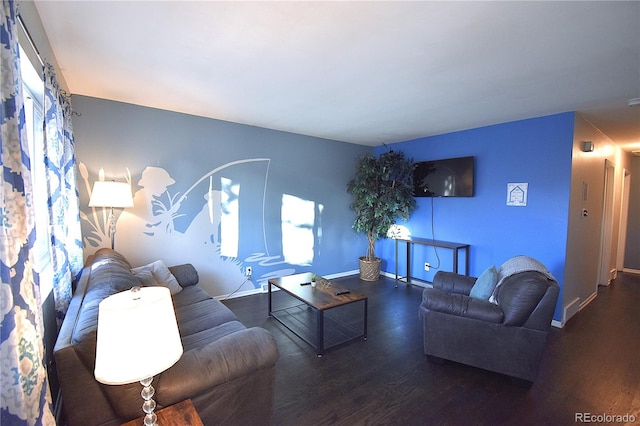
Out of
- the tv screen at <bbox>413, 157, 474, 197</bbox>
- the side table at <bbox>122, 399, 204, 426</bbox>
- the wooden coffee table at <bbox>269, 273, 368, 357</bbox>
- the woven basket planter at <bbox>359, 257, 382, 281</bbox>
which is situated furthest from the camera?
the woven basket planter at <bbox>359, 257, 382, 281</bbox>

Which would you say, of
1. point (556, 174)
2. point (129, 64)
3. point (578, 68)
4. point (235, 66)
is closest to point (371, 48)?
point (235, 66)

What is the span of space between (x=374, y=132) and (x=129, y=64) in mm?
3136

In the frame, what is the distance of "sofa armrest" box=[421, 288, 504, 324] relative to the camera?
221 cm

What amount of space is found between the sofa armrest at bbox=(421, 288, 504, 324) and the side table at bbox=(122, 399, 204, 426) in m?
1.90

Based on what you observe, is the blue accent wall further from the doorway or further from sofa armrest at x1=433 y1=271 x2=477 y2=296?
the doorway

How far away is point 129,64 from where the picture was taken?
223 cm

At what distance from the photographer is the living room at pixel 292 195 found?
3.21 m

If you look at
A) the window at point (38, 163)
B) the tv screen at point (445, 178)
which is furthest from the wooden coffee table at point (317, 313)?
the tv screen at point (445, 178)

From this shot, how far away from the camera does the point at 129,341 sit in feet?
3.16

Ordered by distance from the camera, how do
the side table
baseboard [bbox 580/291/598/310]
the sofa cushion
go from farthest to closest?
baseboard [bbox 580/291/598/310]
the sofa cushion
the side table

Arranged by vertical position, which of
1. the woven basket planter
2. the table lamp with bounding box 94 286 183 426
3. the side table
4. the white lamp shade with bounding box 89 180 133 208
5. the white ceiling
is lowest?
the woven basket planter

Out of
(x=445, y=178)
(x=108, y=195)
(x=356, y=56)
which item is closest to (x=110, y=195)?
(x=108, y=195)

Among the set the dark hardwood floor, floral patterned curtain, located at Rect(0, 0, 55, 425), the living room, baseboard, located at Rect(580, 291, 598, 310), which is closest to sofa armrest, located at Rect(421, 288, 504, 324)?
the dark hardwood floor

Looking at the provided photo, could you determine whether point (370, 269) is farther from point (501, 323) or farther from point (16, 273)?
point (16, 273)
